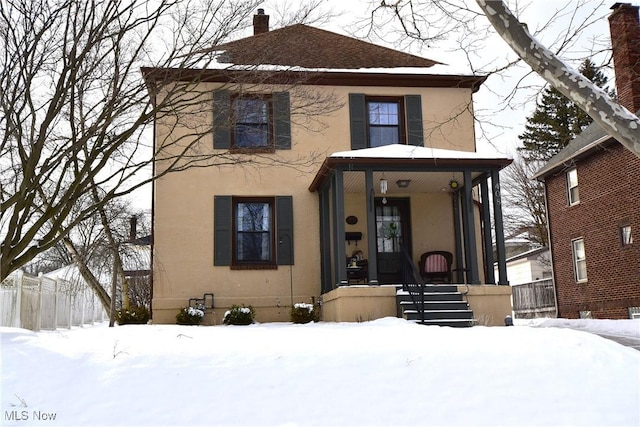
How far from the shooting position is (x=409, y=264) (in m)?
11.1

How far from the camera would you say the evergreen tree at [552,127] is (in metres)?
27.6

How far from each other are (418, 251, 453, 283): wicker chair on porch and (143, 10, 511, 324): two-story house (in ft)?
1.12

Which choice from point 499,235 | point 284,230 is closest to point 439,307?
point 499,235

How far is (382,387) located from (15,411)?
9.70ft

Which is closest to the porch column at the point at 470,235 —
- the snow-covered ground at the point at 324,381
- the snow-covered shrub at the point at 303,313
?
the snow-covered shrub at the point at 303,313

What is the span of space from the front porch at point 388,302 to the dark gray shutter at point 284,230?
207 cm

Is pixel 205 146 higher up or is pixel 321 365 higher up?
pixel 205 146

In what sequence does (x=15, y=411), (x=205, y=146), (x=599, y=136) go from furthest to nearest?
(x=599, y=136) < (x=205, y=146) < (x=15, y=411)

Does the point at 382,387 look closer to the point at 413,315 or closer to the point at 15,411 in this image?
the point at 15,411

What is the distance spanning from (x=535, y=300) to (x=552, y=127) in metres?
10.1

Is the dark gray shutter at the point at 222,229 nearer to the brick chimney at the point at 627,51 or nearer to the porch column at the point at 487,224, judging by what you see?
the porch column at the point at 487,224

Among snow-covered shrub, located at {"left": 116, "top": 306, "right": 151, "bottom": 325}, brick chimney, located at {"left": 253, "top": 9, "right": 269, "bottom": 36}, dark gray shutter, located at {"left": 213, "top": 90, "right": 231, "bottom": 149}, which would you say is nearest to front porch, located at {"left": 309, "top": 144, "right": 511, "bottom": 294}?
dark gray shutter, located at {"left": 213, "top": 90, "right": 231, "bottom": 149}

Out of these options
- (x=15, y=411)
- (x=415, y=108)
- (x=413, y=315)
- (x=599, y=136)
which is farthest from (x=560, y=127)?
(x=15, y=411)

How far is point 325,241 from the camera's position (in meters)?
12.8
